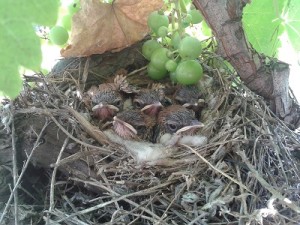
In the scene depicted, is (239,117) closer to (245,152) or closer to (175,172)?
(245,152)

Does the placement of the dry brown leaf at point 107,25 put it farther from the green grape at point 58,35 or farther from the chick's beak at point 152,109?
the chick's beak at point 152,109

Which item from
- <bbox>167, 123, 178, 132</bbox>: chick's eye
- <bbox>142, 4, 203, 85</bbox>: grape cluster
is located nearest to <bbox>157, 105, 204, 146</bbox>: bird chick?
<bbox>167, 123, 178, 132</bbox>: chick's eye

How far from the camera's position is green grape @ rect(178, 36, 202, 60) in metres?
1.40

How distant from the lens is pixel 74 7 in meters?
1.58

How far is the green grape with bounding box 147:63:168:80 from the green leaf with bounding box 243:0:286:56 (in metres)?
0.34

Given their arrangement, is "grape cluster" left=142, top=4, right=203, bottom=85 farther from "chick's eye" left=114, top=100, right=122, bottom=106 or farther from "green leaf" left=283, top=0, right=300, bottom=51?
"green leaf" left=283, top=0, right=300, bottom=51

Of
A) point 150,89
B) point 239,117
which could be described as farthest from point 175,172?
point 150,89

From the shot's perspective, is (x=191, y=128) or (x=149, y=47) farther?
(x=149, y=47)

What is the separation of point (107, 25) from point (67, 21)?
0.14 meters

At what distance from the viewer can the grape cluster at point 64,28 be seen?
4.87 ft

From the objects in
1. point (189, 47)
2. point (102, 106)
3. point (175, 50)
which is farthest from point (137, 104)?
point (189, 47)

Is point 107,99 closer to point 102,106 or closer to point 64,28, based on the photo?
point 102,106

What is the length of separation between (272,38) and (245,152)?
0.43 meters

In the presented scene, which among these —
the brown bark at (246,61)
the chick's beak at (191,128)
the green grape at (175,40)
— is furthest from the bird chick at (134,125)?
the brown bark at (246,61)
